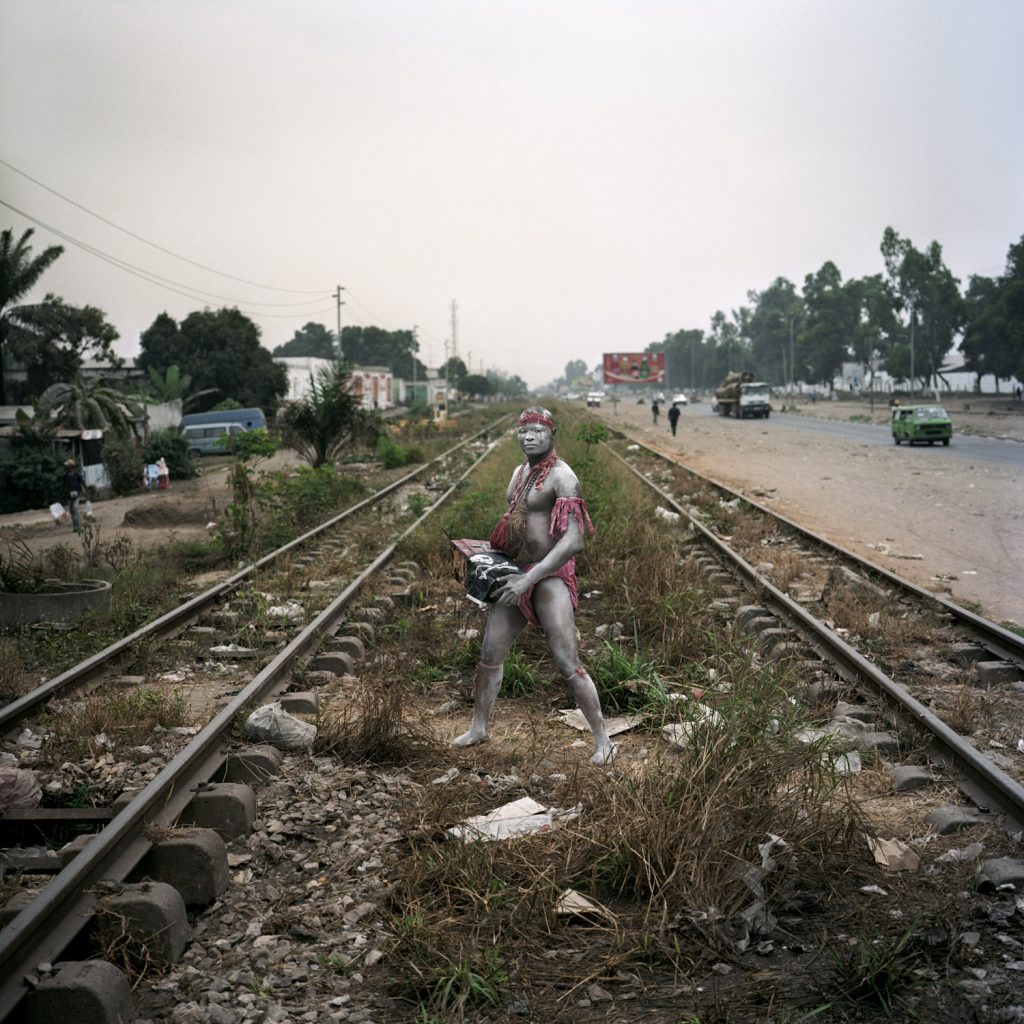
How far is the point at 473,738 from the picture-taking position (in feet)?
19.3

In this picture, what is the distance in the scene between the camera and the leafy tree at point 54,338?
27.2 m

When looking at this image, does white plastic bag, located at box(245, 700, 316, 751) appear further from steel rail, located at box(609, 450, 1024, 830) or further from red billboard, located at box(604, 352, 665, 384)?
red billboard, located at box(604, 352, 665, 384)

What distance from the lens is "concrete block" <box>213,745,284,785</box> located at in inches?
209

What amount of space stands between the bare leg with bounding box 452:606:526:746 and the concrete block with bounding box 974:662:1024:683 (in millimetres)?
3562

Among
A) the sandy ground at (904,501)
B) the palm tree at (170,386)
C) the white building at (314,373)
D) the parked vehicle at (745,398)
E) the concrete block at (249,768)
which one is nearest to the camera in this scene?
the concrete block at (249,768)

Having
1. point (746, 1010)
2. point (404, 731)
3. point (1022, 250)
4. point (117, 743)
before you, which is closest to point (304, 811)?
point (404, 731)

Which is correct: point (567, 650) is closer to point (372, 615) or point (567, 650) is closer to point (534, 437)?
point (534, 437)

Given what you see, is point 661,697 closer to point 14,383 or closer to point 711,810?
point 711,810

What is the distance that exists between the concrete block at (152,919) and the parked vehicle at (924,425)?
112 feet

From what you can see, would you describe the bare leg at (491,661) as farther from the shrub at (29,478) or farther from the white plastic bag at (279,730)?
the shrub at (29,478)

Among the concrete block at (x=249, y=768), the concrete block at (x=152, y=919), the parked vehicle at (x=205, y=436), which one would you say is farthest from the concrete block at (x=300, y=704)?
the parked vehicle at (x=205, y=436)

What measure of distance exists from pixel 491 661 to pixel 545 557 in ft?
2.24

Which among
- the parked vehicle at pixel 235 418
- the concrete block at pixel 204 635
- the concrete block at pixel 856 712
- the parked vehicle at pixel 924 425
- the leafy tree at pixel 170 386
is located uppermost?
the leafy tree at pixel 170 386

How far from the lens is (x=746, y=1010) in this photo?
10.9ft
